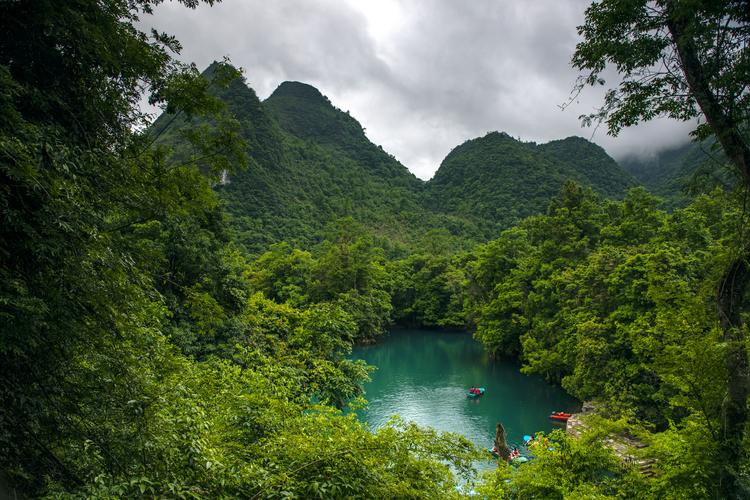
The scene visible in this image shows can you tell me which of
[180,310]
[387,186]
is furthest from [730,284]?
[387,186]

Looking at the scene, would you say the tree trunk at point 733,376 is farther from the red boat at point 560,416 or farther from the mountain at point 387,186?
the mountain at point 387,186

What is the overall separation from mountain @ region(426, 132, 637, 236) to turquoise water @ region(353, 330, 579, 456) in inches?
1933

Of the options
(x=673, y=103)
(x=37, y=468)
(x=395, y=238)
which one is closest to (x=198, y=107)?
(x=37, y=468)

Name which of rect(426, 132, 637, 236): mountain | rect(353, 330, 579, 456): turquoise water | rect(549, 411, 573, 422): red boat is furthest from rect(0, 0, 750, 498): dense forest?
rect(426, 132, 637, 236): mountain

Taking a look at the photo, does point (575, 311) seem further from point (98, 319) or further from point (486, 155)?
point (486, 155)

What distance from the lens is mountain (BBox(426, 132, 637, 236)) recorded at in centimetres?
8175

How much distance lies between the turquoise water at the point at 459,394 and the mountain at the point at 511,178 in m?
49.1

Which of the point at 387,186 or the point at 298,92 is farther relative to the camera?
the point at 298,92

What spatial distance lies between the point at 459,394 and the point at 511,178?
245 feet

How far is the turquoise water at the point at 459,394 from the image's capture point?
720 inches

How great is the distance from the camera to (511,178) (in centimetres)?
8962

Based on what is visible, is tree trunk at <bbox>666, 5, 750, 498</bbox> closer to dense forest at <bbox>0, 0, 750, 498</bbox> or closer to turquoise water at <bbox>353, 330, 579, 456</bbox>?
dense forest at <bbox>0, 0, 750, 498</bbox>

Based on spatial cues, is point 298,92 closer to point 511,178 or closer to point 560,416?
point 511,178

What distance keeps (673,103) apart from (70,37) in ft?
21.3
